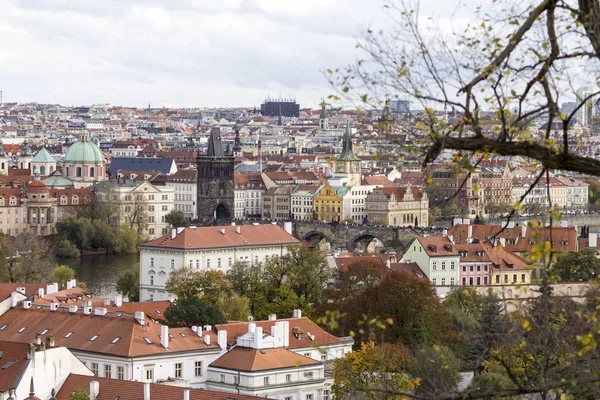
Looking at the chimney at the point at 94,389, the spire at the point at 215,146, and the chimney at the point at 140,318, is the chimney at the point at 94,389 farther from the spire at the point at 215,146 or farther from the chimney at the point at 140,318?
the spire at the point at 215,146

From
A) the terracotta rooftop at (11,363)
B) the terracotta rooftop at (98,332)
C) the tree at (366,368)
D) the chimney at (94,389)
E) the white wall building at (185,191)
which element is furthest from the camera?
the white wall building at (185,191)

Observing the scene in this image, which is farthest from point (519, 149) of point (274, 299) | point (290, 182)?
point (290, 182)

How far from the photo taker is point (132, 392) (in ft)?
79.6

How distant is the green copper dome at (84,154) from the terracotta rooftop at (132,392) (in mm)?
78603

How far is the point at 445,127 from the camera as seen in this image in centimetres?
688

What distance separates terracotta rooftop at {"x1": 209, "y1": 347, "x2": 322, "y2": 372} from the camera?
28.6 m

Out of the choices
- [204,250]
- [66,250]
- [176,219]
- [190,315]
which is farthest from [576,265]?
[176,219]

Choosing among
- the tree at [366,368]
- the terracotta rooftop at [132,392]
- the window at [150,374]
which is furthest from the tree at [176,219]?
the terracotta rooftop at [132,392]

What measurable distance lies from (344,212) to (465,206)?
7963 millimetres

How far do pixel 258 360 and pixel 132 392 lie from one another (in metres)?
4.94

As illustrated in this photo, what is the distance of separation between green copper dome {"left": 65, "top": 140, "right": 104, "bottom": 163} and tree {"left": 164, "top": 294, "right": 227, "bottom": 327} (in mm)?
69014

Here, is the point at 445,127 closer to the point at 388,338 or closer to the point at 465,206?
the point at 388,338

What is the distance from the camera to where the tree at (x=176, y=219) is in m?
88.2

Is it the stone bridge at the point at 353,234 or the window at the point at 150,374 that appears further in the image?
the stone bridge at the point at 353,234
